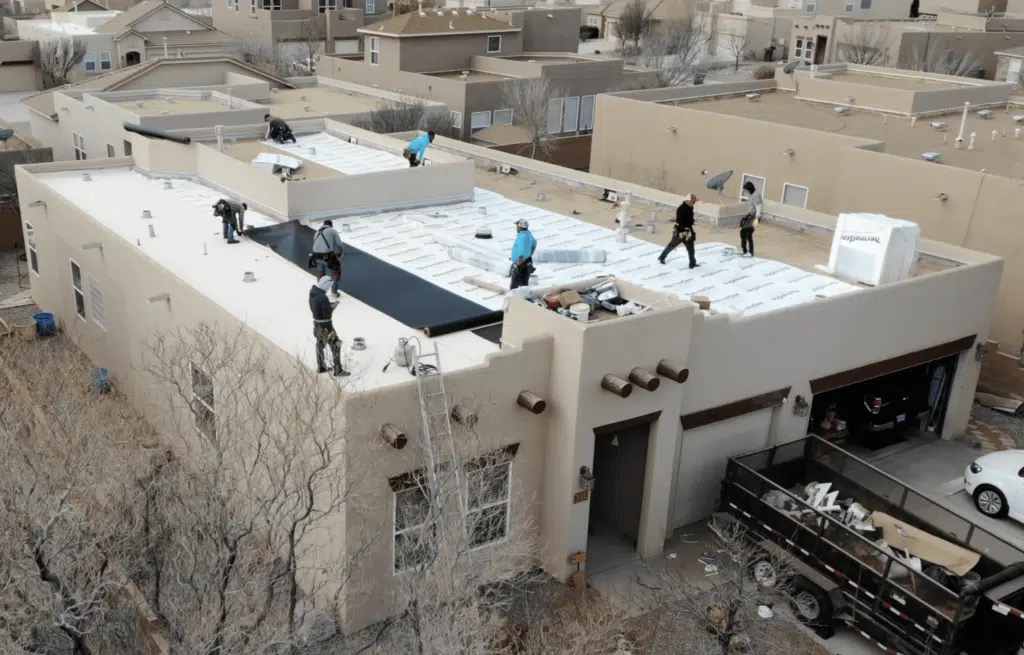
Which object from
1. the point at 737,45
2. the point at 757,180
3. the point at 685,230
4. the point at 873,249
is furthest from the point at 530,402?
the point at 737,45

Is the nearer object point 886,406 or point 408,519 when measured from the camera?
point 408,519

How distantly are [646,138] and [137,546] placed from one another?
25.2 m

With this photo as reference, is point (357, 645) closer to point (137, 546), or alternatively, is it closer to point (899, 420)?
point (137, 546)

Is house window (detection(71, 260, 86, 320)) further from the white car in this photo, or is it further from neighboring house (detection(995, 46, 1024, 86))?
neighboring house (detection(995, 46, 1024, 86))

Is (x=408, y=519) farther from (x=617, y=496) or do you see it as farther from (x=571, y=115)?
(x=571, y=115)

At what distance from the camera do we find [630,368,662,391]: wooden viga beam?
1554cm

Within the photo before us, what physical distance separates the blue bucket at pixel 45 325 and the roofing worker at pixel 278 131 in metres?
7.78

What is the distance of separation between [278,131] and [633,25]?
2158 inches

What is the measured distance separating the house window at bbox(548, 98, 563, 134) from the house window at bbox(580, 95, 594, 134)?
1.71 metres

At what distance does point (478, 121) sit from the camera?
151 ft

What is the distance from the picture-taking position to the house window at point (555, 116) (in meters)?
47.2

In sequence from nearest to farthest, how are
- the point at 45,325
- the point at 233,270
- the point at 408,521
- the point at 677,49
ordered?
the point at 408,521 < the point at 233,270 < the point at 45,325 < the point at 677,49

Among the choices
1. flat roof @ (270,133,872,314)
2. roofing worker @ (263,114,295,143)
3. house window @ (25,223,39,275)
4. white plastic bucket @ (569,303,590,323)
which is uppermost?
roofing worker @ (263,114,295,143)

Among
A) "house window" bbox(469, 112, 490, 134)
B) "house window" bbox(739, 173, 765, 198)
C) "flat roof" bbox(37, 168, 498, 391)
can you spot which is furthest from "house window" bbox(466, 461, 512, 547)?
"house window" bbox(469, 112, 490, 134)
